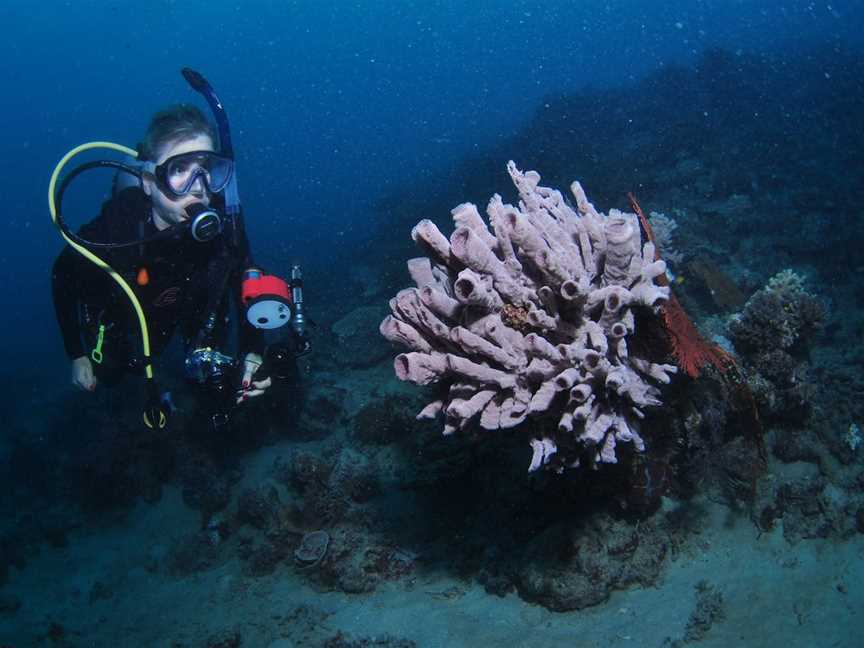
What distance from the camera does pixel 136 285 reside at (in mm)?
5484

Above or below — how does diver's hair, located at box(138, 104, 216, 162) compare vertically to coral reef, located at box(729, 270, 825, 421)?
above

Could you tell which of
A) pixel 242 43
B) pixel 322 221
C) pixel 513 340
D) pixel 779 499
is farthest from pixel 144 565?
pixel 242 43

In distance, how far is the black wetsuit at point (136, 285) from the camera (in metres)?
5.35

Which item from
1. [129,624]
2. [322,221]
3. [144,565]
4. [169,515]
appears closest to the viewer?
[129,624]

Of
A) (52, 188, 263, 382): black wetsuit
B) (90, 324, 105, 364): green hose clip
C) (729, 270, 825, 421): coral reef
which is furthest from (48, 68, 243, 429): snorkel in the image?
(729, 270, 825, 421): coral reef

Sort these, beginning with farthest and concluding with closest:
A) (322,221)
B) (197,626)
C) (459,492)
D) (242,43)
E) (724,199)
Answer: (242,43) → (322,221) → (724,199) → (197,626) → (459,492)

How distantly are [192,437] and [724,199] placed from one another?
41.5ft

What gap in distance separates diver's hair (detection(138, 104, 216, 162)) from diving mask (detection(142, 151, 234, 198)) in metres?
0.18

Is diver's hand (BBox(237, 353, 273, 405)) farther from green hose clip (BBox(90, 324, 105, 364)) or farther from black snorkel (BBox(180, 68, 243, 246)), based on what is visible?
green hose clip (BBox(90, 324, 105, 364))

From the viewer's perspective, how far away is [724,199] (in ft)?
36.6

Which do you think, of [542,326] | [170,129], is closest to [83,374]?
[170,129]

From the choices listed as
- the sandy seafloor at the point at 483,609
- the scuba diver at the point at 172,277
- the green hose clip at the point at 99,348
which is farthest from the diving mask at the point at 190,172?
the sandy seafloor at the point at 483,609

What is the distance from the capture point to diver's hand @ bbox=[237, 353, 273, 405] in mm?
5309

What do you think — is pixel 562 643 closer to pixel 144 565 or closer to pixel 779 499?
pixel 779 499
